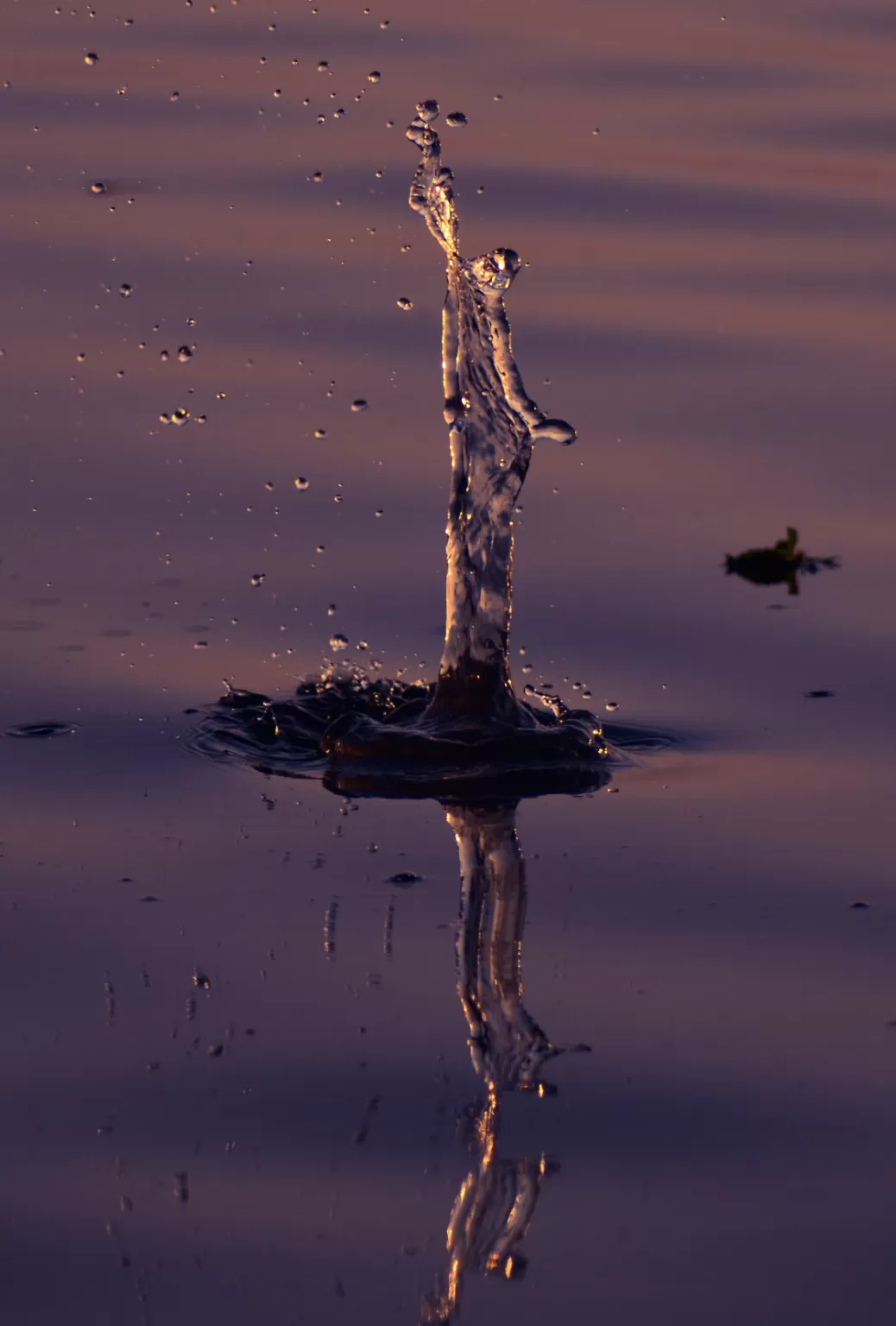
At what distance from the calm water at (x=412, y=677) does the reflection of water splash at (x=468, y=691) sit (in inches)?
6.0

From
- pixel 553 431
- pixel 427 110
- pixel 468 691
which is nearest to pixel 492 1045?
pixel 468 691

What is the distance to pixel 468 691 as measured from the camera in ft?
17.3

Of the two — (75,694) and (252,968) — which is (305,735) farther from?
(252,968)

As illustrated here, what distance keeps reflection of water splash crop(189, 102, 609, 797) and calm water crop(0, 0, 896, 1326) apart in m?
0.15

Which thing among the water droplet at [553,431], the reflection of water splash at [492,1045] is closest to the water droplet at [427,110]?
the water droplet at [553,431]

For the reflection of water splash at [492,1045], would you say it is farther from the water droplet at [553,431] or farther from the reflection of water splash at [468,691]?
the water droplet at [553,431]

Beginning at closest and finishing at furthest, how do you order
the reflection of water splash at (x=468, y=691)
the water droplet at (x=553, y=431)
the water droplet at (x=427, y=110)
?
the reflection of water splash at (x=468, y=691), the water droplet at (x=553, y=431), the water droplet at (x=427, y=110)

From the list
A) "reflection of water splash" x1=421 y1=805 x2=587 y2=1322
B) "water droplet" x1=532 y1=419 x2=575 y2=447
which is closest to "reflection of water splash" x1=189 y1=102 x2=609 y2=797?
"water droplet" x1=532 y1=419 x2=575 y2=447

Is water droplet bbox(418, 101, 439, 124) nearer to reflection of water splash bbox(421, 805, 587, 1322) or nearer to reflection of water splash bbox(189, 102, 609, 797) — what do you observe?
reflection of water splash bbox(189, 102, 609, 797)

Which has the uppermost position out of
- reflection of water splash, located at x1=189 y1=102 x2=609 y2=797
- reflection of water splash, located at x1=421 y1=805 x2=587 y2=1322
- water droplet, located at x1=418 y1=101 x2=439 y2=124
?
water droplet, located at x1=418 y1=101 x2=439 y2=124

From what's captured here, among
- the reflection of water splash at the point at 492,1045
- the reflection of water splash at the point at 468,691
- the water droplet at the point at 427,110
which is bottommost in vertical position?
the reflection of water splash at the point at 492,1045

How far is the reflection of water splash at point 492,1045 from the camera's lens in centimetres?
309

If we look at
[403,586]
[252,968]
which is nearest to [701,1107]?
[252,968]

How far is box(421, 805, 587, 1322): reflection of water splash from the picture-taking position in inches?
122
